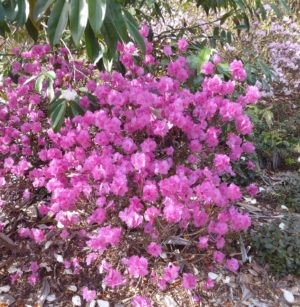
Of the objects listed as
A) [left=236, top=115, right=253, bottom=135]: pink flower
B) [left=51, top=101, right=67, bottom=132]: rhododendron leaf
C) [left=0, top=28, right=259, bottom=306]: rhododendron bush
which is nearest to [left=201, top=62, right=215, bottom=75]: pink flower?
[left=0, top=28, right=259, bottom=306]: rhododendron bush

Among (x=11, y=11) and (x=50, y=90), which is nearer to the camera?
(x=11, y=11)

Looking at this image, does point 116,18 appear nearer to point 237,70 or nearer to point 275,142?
point 237,70

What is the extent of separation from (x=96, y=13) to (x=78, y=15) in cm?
6

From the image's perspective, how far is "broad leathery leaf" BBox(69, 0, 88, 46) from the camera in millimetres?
980

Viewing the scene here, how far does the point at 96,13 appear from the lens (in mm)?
952

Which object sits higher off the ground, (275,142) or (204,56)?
(204,56)

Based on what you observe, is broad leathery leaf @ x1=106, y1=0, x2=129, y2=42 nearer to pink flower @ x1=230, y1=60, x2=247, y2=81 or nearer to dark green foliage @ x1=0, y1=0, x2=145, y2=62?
dark green foliage @ x1=0, y1=0, x2=145, y2=62

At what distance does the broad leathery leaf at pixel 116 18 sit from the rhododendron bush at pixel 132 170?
0.65 m

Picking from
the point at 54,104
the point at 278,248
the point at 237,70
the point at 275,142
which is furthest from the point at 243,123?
the point at 275,142

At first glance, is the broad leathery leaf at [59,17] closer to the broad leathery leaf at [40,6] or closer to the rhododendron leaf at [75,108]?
the broad leathery leaf at [40,6]

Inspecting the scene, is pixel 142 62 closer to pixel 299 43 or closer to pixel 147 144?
pixel 147 144

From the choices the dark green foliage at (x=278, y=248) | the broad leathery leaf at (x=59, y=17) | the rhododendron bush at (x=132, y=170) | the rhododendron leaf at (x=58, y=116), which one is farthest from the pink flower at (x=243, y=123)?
the broad leathery leaf at (x=59, y=17)

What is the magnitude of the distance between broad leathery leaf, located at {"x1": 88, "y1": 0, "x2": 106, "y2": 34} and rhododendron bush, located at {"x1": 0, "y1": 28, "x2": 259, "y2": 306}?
0.79 metres

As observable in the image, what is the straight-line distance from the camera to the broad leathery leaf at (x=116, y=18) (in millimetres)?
1089
